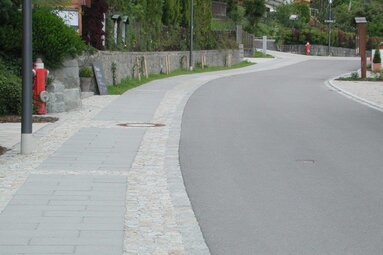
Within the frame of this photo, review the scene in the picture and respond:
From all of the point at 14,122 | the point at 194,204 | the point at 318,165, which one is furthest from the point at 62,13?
the point at 194,204

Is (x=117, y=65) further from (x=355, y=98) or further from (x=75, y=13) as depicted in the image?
(x=355, y=98)

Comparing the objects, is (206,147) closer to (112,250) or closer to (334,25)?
(112,250)

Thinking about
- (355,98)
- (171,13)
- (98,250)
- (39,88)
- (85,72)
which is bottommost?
(98,250)

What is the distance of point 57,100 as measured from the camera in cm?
1984

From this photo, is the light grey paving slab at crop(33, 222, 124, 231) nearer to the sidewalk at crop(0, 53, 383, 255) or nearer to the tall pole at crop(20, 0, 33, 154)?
the sidewalk at crop(0, 53, 383, 255)

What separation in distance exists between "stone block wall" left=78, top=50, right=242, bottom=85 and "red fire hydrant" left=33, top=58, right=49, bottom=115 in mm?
6908

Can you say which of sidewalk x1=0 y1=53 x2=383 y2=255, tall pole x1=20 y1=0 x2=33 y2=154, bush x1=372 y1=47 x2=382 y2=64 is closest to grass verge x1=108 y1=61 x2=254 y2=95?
bush x1=372 y1=47 x2=382 y2=64

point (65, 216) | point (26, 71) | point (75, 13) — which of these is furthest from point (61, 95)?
point (65, 216)

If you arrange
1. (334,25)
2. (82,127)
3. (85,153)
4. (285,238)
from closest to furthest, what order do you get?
(285,238), (85,153), (82,127), (334,25)

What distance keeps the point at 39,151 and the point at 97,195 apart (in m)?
3.96

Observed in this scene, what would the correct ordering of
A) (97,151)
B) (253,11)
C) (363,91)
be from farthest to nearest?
(253,11) < (363,91) < (97,151)

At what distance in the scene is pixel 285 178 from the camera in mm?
10742

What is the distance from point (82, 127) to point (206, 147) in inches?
150

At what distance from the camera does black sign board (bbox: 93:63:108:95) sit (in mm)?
26105
